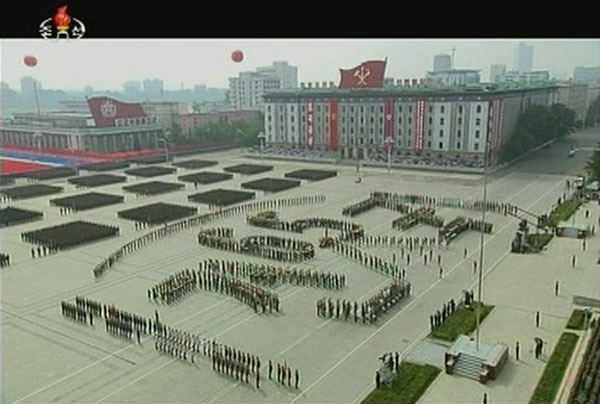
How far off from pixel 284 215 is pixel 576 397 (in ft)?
53.0

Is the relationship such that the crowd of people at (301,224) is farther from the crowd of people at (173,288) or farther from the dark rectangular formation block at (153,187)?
the dark rectangular formation block at (153,187)

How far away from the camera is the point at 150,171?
38031 mm

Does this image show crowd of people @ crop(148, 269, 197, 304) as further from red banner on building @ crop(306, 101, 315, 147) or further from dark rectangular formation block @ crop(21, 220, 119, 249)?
red banner on building @ crop(306, 101, 315, 147)

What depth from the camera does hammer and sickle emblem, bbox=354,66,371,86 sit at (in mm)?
42281

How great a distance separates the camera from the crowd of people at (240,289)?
1452cm

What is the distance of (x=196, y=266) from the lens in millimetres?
17859

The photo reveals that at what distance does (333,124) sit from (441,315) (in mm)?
30902

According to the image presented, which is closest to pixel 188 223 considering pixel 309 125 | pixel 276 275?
pixel 276 275

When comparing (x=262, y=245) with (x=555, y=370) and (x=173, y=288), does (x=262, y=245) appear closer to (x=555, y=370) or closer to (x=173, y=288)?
(x=173, y=288)

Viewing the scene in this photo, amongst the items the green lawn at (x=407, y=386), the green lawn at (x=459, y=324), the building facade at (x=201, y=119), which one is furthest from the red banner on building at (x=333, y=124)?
the green lawn at (x=407, y=386)

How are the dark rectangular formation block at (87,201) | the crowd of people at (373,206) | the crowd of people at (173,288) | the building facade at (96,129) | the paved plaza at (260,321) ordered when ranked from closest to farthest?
the paved plaza at (260,321)
the crowd of people at (173,288)
the crowd of people at (373,206)
the dark rectangular formation block at (87,201)
the building facade at (96,129)

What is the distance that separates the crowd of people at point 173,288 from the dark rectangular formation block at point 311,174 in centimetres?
1853

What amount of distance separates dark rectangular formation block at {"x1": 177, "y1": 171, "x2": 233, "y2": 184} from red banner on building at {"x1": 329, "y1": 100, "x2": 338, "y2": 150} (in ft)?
34.4
